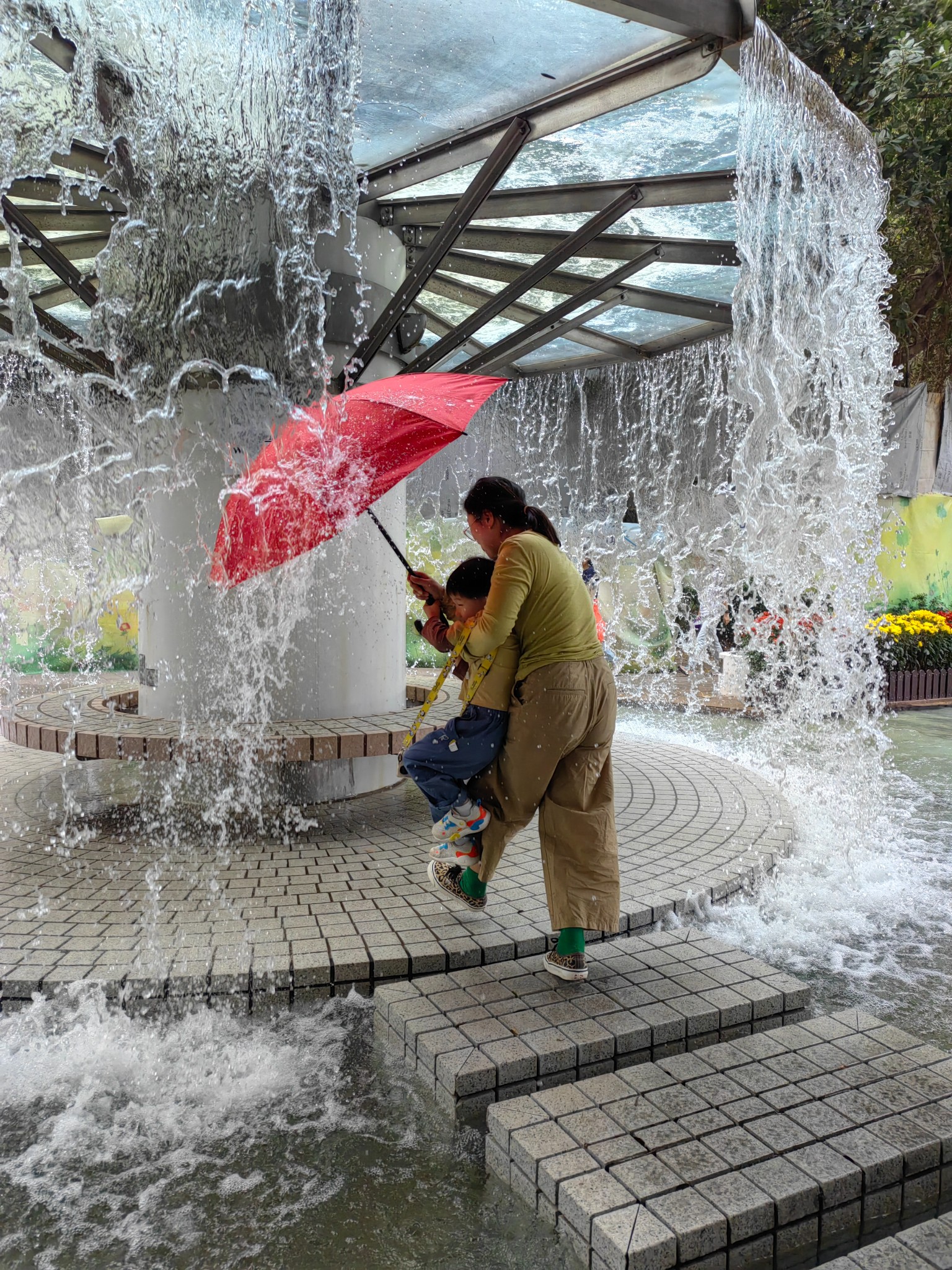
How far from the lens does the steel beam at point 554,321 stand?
560 cm

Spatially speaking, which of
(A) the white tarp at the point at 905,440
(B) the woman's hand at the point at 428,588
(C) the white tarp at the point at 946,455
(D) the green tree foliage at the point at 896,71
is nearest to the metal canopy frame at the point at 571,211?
(B) the woman's hand at the point at 428,588

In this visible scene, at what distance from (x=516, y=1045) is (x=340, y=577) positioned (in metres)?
3.17

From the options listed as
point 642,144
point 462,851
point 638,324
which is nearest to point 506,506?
point 462,851

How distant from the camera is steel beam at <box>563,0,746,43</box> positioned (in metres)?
3.26

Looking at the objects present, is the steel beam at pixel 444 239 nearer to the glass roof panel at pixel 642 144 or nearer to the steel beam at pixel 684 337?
the glass roof panel at pixel 642 144

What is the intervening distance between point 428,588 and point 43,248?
2998 millimetres

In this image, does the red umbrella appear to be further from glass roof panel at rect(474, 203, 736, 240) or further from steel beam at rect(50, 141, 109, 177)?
glass roof panel at rect(474, 203, 736, 240)

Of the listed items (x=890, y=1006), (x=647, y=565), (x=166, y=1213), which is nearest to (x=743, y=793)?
(x=890, y=1006)

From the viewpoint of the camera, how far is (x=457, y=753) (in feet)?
10.1

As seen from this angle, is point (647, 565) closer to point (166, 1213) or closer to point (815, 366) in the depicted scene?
point (815, 366)

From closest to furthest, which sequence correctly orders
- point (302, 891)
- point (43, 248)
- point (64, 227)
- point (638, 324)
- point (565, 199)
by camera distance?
point (302, 891) → point (43, 248) → point (565, 199) → point (64, 227) → point (638, 324)

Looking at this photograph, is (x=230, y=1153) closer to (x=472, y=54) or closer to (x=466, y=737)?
(x=466, y=737)

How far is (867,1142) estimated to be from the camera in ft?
7.03

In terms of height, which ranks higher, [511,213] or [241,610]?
[511,213]
